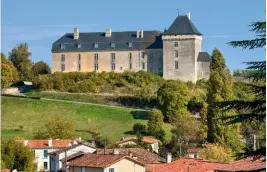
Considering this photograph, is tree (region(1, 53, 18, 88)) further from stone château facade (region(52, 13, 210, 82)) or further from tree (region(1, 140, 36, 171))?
tree (region(1, 140, 36, 171))

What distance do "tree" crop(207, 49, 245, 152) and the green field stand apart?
5.32 meters

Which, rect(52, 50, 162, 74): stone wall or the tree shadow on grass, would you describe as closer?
the tree shadow on grass

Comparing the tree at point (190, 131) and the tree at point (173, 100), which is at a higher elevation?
the tree at point (173, 100)

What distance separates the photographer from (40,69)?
101m

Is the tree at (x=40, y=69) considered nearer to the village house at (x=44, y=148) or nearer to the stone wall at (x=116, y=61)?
the stone wall at (x=116, y=61)

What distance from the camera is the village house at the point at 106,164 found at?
37.4 meters

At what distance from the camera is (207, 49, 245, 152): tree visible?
6152 cm

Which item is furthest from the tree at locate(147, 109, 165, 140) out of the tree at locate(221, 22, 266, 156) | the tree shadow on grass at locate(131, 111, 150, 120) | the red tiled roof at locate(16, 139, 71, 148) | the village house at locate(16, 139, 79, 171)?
the tree at locate(221, 22, 266, 156)

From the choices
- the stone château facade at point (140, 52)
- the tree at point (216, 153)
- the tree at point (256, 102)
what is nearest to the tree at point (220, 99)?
the tree at point (216, 153)

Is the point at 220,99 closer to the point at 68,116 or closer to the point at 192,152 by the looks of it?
the point at 192,152

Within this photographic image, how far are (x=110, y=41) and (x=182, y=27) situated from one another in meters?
8.54

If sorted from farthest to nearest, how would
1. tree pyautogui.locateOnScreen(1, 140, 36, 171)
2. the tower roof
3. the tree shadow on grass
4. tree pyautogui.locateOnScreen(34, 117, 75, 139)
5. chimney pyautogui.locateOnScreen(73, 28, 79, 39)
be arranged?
1. chimney pyautogui.locateOnScreen(73, 28, 79, 39)
2. the tower roof
3. the tree shadow on grass
4. tree pyautogui.locateOnScreen(34, 117, 75, 139)
5. tree pyautogui.locateOnScreen(1, 140, 36, 171)

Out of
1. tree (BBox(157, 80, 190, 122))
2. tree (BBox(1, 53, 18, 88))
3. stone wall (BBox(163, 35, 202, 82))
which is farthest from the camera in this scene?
stone wall (BBox(163, 35, 202, 82))

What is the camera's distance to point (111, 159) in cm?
3794
